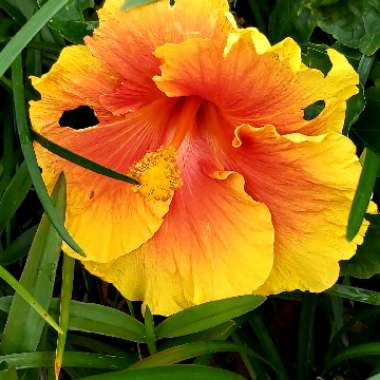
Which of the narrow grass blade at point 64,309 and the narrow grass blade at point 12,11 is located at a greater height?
the narrow grass blade at point 12,11

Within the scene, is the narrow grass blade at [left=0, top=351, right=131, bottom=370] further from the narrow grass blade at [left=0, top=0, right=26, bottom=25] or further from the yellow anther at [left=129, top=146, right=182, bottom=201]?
the narrow grass blade at [left=0, top=0, right=26, bottom=25]

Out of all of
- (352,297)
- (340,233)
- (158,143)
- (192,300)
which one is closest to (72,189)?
(158,143)

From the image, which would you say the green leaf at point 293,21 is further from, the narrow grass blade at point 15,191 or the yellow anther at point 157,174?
the narrow grass blade at point 15,191

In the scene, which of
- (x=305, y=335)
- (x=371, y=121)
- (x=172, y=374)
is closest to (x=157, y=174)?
(x=172, y=374)

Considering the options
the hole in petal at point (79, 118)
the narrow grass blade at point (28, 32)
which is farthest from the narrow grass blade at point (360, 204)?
the hole in petal at point (79, 118)

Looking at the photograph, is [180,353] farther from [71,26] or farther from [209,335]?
[71,26]

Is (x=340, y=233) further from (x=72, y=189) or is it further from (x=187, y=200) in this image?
(x=72, y=189)
